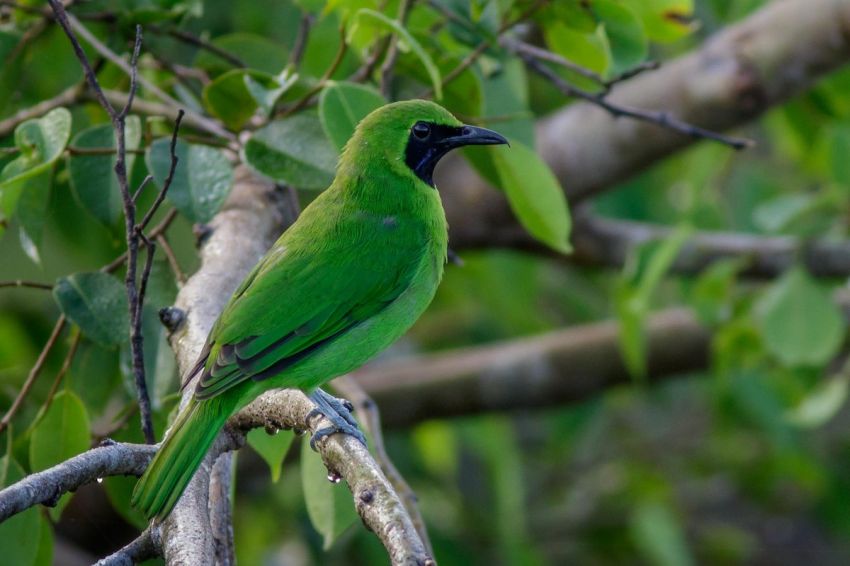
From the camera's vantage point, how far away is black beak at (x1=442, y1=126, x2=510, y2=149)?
10.1ft

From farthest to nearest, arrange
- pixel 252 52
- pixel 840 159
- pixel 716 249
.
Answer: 1. pixel 716 249
2. pixel 840 159
3. pixel 252 52

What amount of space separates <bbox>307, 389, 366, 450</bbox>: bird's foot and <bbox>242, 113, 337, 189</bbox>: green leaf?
0.50 m

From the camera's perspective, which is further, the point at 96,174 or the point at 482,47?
the point at 482,47

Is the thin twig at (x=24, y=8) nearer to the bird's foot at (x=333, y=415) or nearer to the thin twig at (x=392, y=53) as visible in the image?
the thin twig at (x=392, y=53)

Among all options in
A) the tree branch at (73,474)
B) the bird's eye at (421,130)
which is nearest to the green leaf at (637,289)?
the bird's eye at (421,130)

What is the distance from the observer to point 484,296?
5.56 metres

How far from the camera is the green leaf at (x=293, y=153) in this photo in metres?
2.86

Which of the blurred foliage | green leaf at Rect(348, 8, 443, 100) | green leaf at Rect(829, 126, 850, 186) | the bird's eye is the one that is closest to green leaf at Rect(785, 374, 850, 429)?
the blurred foliage

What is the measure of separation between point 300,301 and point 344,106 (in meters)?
0.46

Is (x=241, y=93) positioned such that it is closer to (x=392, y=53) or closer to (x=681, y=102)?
(x=392, y=53)

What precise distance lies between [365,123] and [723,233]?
265 cm

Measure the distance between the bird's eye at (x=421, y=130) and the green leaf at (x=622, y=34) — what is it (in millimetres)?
496

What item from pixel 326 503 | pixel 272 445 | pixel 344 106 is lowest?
pixel 326 503

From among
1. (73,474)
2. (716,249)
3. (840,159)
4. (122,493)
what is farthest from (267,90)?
(716,249)
